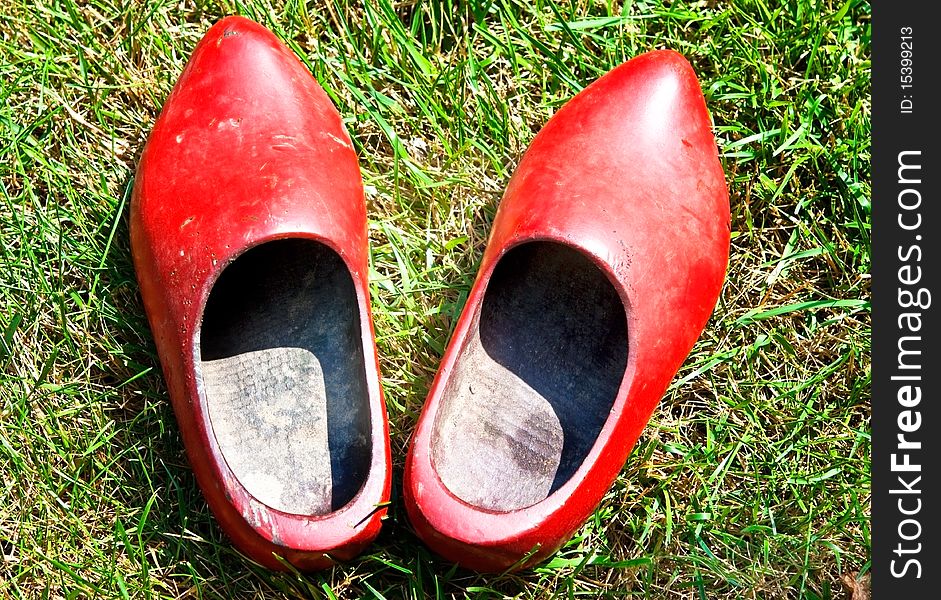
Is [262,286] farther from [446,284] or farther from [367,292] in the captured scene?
[446,284]

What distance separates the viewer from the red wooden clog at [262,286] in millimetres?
1874

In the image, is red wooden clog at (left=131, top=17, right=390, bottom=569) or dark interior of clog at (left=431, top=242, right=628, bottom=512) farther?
dark interior of clog at (left=431, top=242, right=628, bottom=512)

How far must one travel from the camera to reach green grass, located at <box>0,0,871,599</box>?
2092mm

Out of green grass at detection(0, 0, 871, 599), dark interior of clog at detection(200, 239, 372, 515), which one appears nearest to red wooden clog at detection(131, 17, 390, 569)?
dark interior of clog at detection(200, 239, 372, 515)

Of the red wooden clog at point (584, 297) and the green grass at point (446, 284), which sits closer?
the red wooden clog at point (584, 297)

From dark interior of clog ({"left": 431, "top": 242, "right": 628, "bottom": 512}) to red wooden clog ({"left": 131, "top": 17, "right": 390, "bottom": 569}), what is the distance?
22 centimetres

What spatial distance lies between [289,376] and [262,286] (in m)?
0.19

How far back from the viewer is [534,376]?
211 centimetres

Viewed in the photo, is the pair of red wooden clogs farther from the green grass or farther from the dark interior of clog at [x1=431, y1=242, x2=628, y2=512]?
the green grass

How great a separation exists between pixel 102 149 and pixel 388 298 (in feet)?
2.24

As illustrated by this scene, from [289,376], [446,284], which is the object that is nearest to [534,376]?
[446,284]

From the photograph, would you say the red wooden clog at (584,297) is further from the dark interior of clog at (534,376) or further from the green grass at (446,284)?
the green grass at (446,284)

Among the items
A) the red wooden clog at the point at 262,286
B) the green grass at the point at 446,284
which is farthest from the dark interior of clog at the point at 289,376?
the green grass at the point at 446,284

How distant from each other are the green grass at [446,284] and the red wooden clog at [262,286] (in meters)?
0.15
